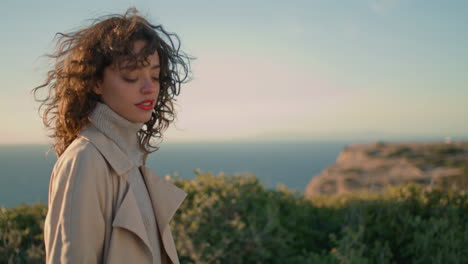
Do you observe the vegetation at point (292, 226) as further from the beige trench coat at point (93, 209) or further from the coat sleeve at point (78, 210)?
the coat sleeve at point (78, 210)

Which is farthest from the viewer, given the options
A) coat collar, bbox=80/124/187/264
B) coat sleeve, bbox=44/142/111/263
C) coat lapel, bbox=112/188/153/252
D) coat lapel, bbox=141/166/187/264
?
coat lapel, bbox=141/166/187/264

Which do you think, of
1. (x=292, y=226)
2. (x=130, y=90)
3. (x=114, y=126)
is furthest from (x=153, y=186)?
(x=292, y=226)

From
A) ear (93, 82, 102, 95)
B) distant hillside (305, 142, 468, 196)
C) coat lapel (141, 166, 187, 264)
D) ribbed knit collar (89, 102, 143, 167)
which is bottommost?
distant hillside (305, 142, 468, 196)

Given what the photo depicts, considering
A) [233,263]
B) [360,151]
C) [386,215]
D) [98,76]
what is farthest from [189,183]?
[360,151]

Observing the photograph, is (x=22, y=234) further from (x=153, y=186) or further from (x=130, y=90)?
(x=130, y=90)

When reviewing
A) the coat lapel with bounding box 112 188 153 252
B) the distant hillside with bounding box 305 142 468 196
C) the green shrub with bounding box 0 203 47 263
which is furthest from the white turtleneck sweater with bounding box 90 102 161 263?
the distant hillside with bounding box 305 142 468 196

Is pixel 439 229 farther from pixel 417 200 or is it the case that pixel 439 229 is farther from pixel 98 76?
pixel 98 76

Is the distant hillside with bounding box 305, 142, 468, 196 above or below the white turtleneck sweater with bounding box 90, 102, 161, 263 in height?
below

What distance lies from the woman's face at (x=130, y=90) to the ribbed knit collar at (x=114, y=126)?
1.2 inches

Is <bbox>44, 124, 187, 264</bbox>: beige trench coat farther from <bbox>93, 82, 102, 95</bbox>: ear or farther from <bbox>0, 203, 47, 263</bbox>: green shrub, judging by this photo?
<bbox>0, 203, 47, 263</bbox>: green shrub

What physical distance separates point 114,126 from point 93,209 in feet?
1.45

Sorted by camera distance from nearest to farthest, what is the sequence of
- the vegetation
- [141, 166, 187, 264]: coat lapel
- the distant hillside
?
1. [141, 166, 187, 264]: coat lapel
2. the vegetation
3. the distant hillside

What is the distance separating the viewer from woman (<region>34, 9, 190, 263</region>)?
135 centimetres

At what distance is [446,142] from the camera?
804 inches
